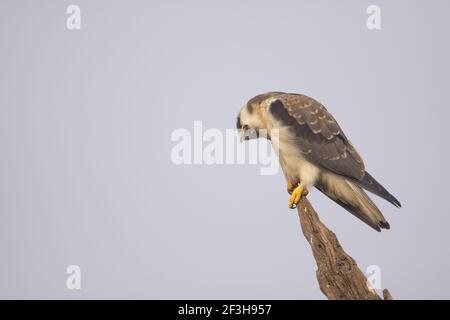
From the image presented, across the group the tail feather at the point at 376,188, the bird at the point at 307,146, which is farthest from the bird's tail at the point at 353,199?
the tail feather at the point at 376,188

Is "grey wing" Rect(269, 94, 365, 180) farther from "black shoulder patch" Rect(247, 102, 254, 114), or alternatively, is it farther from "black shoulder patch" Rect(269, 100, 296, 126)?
"black shoulder patch" Rect(247, 102, 254, 114)

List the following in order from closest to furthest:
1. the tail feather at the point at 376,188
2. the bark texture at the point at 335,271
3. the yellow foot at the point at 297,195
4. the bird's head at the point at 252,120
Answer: the bark texture at the point at 335,271, the tail feather at the point at 376,188, the yellow foot at the point at 297,195, the bird's head at the point at 252,120

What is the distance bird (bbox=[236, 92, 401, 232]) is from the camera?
7359 millimetres

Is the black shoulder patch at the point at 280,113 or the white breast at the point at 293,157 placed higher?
the black shoulder patch at the point at 280,113

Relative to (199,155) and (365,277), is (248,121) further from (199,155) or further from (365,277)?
(365,277)

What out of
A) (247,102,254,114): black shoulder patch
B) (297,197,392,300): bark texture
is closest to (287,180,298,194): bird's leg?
(247,102,254,114): black shoulder patch

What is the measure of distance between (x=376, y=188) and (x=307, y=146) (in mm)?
1178

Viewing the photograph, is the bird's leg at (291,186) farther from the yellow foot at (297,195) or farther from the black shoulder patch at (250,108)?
the black shoulder patch at (250,108)

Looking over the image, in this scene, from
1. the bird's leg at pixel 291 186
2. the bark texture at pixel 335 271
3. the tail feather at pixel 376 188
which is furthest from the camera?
the bird's leg at pixel 291 186

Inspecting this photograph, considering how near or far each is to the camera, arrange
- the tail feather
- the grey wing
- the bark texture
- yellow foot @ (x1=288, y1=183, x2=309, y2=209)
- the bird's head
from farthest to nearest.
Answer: the bird's head → the grey wing → yellow foot @ (x1=288, y1=183, x2=309, y2=209) → the tail feather → the bark texture

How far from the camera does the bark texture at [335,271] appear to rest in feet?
18.0

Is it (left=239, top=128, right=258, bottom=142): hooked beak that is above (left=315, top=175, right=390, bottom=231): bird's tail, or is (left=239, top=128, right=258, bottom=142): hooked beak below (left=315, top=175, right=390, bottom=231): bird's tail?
above
